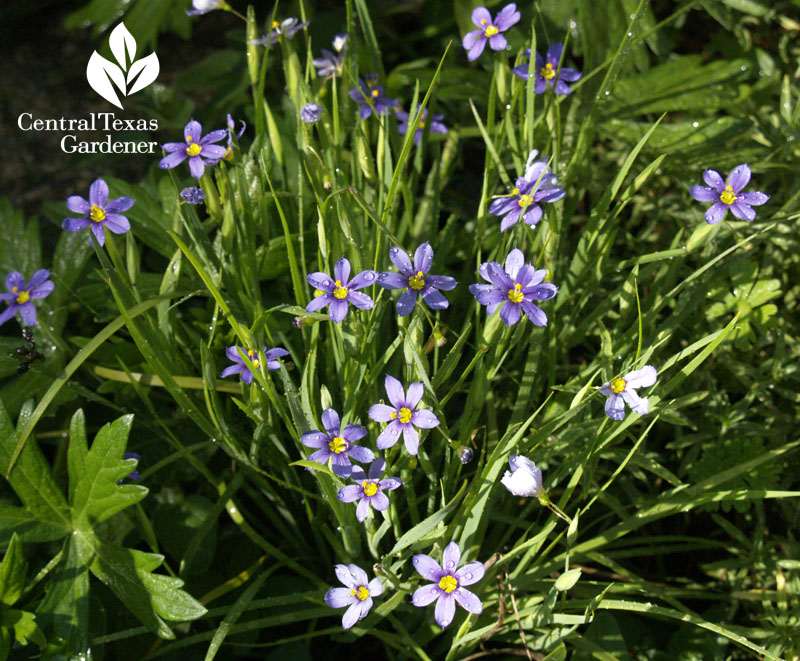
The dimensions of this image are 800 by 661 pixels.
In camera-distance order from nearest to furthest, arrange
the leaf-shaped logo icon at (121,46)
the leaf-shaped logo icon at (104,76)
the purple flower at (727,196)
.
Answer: the purple flower at (727,196) → the leaf-shaped logo icon at (104,76) → the leaf-shaped logo icon at (121,46)

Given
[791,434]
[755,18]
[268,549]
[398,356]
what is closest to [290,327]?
[398,356]

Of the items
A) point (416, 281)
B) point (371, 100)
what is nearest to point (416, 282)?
point (416, 281)

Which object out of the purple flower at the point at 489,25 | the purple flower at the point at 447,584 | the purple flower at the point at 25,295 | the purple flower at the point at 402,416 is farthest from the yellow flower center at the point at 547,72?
the purple flower at the point at 25,295

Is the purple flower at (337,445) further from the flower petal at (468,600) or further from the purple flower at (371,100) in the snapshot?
the purple flower at (371,100)

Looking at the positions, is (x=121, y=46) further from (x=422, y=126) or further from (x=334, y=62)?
(x=422, y=126)

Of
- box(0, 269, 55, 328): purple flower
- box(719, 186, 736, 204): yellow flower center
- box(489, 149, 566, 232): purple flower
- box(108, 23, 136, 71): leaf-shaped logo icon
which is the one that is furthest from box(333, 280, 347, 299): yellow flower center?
box(108, 23, 136, 71): leaf-shaped logo icon

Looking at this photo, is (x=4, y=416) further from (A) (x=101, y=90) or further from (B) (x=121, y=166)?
(B) (x=121, y=166)
